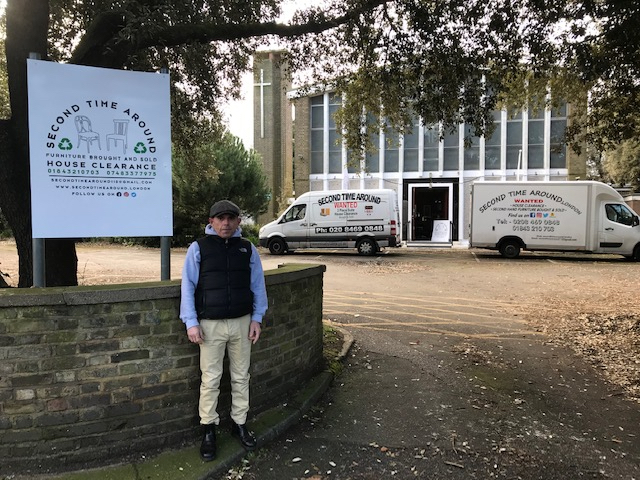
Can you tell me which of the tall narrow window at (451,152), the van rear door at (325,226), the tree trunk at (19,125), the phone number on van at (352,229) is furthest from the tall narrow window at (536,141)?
the tree trunk at (19,125)

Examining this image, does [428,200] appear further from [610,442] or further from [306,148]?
[610,442]

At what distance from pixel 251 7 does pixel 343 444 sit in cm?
516

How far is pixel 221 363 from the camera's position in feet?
10.9

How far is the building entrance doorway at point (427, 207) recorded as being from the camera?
84.5 feet

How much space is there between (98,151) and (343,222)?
50.5 ft

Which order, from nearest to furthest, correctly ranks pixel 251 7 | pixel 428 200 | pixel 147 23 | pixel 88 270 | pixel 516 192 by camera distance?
→ pixel 147 23, pixel 251 7, pixel 88 270, pixel 516 192, pixel 428 200

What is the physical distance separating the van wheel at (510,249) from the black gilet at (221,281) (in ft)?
54.6

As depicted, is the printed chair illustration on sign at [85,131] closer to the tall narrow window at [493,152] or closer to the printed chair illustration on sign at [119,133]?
the printed chair illustration on sign at [119,133]

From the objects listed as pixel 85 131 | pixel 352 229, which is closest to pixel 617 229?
pixel 352 229

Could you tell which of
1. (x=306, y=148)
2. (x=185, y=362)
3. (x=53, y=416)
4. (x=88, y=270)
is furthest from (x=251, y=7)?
(x=306, y=148)

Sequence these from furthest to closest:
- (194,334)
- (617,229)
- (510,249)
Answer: (510,249) < (617,229) < (194,334)

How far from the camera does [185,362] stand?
3354 millimetres

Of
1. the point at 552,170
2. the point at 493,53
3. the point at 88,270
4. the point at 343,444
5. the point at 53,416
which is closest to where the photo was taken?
the point at 53,416

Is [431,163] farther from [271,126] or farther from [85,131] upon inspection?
[85,131]
